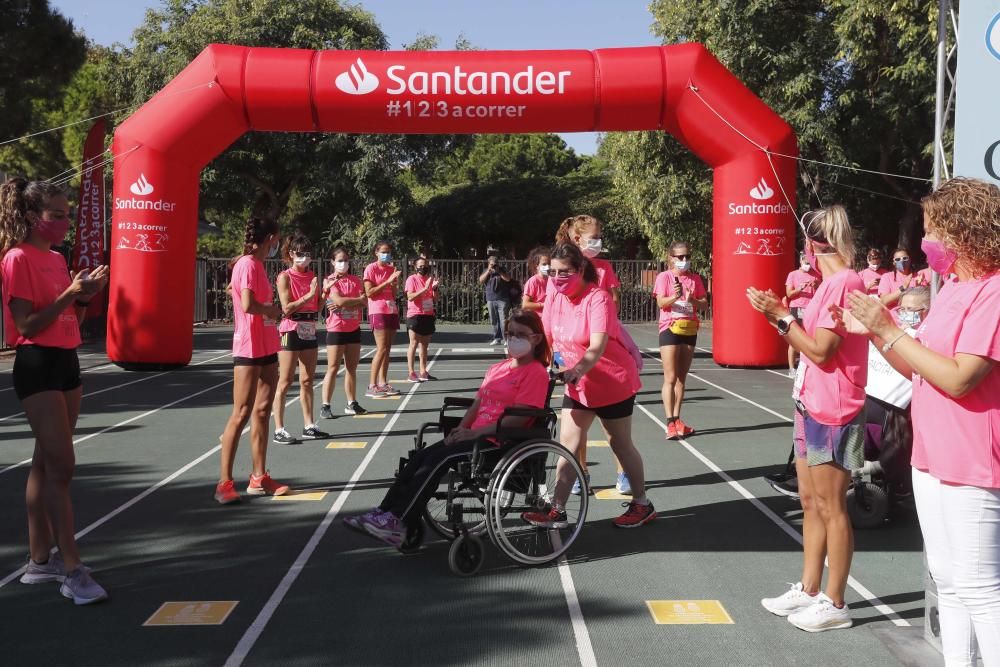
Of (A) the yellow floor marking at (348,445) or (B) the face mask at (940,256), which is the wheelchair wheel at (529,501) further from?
(A) the yellow floor marking at (348,445)

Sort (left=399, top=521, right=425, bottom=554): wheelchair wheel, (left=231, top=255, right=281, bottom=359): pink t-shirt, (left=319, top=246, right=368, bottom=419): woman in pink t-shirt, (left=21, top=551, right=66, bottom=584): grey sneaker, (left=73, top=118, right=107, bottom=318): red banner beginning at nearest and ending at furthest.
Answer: (left=21, top=551, right=66, bottom=584): grey sneaker
(left=399, top=521, right=425, bottom=554): wheelchair wheel
(left=231, top=255, right=281, bottom=359): pink t-shirt
(left=319, top=246, right=368, bottom=419): woman in pink t-shirt
(left=73, top=118, right=107, bottom=318): red banner

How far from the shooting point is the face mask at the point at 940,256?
2662mm

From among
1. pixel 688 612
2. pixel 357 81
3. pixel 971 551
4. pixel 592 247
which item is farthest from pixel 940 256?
pixel 357 81

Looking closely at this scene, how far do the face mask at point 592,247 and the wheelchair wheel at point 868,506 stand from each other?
209 cm

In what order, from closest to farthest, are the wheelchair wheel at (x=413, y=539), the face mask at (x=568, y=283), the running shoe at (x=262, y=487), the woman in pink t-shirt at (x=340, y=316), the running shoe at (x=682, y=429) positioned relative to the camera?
the wheelchair wheel at (x=413, y=539) → the face mask at (x=568, y=283) → the running shoe at (x=262, y=487) → the running shoe at (x=682, y=429) → the woman in pink t-shirt at (x=340, y=316)

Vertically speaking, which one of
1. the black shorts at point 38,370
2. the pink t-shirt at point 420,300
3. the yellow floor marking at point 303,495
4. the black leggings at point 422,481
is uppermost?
the pink t-shirt at point 420,300

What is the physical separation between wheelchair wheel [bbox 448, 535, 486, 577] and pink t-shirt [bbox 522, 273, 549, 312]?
13.0 ft

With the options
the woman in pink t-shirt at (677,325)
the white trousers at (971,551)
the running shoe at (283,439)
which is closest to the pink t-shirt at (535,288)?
the woman in pink t-shirt at (677,325)

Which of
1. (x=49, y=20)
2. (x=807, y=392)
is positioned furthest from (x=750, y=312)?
(x=49, y=20)

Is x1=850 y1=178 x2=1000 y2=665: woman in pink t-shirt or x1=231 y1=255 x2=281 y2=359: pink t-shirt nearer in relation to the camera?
x1=850 y1=178 x2=1000 y2=665: woman in pink t-shirt

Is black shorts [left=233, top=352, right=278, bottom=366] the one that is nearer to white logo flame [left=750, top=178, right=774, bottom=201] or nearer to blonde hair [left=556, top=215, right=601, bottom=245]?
blonde hair [left=556, top=215, right=601, bottom=245]

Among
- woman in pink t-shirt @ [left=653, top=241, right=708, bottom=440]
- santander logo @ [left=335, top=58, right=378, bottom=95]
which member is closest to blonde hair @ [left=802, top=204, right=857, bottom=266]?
woman in pink t-shirt @ [left=653, top=241, right=708, bottom=440]

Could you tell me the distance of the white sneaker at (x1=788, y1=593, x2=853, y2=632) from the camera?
378 centimetres

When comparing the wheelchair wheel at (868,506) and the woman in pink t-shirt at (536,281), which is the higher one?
the woman in pink t-shirt at (536,281)
